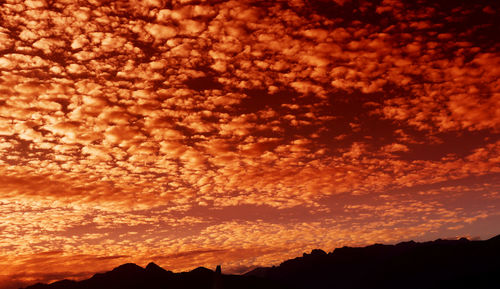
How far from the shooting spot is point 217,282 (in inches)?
1602
